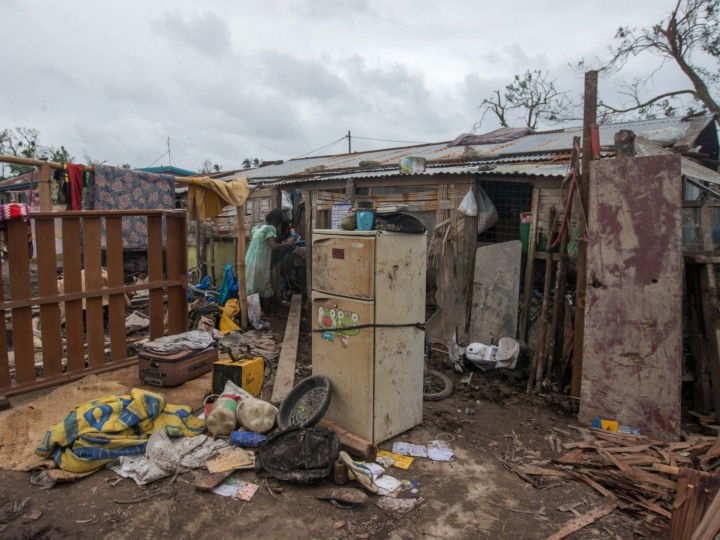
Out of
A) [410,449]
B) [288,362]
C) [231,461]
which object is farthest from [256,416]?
[288,362]

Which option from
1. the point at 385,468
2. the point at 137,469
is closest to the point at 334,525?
the point at 385,468

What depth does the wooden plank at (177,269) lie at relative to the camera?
5949 mm

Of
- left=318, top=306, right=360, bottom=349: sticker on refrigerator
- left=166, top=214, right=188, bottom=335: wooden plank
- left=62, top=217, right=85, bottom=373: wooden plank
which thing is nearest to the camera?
left=318, top=306, right=360, bottom=349: sticker on refrigerator

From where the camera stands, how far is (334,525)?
2986 mm

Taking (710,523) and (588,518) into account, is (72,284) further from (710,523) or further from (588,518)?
(710,523)

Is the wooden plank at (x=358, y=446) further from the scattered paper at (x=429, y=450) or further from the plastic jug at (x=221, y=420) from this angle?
the plastic jug at (x=221, y=420)

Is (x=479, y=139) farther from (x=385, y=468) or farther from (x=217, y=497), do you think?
(x=217, y=497)

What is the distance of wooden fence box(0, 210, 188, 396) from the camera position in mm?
4738

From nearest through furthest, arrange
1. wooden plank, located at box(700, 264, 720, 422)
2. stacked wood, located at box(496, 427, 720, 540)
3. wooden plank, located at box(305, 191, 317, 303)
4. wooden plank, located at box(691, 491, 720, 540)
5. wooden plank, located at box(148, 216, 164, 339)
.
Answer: wooden plank, located at box(691, 491, 720, 540), stacked wood, located at box(496, 427, 720, 540), wooden plank, located at box(700, 264, 720, 422), wooden plank, located at box(148, 216, 164, 339), wooden plank, located at box(305, 191, 317, 303)

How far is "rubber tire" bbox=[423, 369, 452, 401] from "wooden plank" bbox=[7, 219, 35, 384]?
14.5 feet

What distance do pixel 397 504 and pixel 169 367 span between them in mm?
3126

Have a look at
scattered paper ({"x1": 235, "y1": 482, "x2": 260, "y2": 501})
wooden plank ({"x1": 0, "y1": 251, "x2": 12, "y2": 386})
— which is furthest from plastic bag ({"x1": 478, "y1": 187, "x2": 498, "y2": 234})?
wooden plank ({"x1": 0, "y1": 251, "x2": 12, "y2": 386})

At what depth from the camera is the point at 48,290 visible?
4.91 m

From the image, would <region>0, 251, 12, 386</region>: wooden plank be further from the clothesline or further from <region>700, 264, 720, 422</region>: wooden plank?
<region>700, 264, 720, 422</region>: wooden plank
